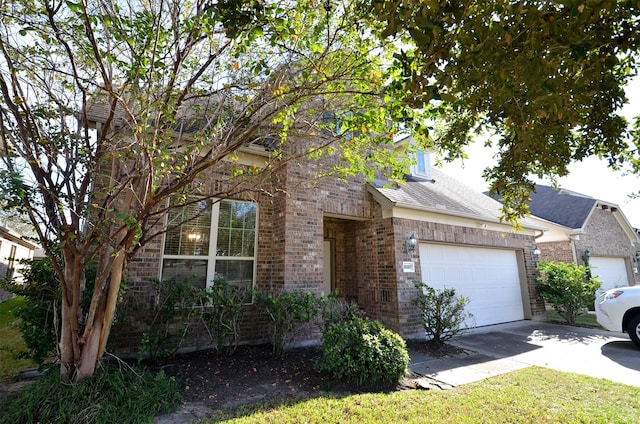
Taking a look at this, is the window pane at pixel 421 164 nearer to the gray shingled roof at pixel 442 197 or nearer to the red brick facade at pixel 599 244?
the gray shingled roof at pixel 442 197

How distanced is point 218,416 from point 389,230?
5.42 metres

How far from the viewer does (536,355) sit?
622 centimetres

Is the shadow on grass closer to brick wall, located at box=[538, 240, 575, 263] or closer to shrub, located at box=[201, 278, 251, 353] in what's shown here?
shrub, located at box=[201, 278, 251, 353]

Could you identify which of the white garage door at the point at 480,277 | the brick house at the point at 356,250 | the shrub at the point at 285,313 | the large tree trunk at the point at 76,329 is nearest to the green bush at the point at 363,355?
the shrub at the point at 285,313

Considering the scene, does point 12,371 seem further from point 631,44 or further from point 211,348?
point 631,44

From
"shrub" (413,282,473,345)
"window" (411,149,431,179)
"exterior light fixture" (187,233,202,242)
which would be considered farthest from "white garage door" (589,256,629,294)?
"exterior light fixture" (187,233,202,242)

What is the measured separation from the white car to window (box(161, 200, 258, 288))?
8.01 meters

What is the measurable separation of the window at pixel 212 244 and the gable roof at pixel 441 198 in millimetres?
3232

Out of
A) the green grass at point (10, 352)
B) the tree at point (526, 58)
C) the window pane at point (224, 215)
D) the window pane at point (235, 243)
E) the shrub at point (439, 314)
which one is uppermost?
the tree at point (526, 58)

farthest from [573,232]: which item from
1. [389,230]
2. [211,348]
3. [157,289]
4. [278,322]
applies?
[157,289]

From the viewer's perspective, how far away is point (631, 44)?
2588mm

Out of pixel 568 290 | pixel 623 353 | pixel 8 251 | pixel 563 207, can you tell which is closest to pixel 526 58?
pixel 623 353

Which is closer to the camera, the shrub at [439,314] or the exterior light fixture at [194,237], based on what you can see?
the exterior light fixture at [194,237]

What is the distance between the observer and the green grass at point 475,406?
3457 mm
